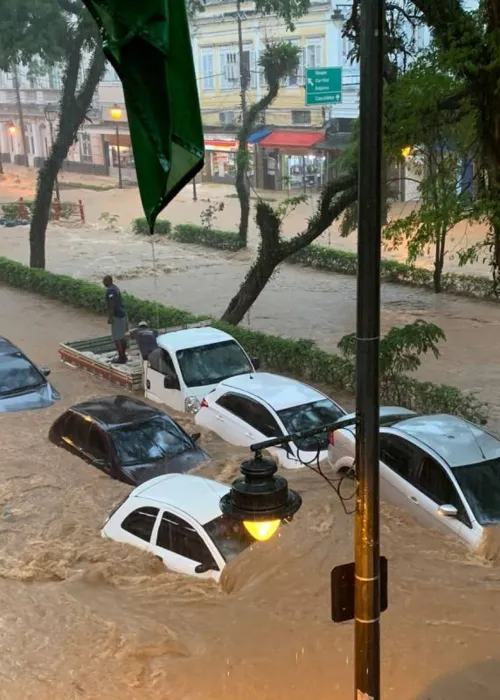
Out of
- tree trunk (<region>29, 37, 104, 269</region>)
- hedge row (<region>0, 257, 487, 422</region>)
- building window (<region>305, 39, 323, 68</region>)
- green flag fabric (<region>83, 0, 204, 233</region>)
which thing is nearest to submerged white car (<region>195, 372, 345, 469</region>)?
hedge row (<region>0, 257, 487, 422</region>)

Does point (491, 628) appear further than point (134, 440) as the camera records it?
No

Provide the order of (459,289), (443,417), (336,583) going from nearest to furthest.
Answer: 1. (336,583)
2. (443,417)
3. (459,289)

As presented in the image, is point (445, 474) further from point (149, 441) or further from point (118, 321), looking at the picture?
point (118, 321)

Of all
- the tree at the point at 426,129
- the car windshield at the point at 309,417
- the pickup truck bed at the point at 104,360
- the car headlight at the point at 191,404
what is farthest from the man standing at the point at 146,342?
the tree at the point at 426,129

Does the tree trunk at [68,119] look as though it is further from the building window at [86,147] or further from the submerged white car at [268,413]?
the building window at [86,147]

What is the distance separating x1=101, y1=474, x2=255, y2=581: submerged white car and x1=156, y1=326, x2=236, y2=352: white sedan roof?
17.7ft

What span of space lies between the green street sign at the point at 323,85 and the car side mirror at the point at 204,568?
31.5 m

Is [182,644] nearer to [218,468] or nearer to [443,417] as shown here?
[218,468]

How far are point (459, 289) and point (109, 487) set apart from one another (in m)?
15.5

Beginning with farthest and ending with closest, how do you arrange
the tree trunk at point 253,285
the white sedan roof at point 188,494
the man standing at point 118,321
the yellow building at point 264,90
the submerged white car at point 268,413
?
the yellow building at point 264,90 < the tree trunk at point 253,285 < the man standing at point 118,321 < the submerged white car at point 268,413 < the white sedan roof at point 188,494

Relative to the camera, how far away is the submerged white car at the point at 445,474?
354 inches

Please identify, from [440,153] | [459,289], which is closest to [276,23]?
[459,289]

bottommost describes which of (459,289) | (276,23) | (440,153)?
(459,289)

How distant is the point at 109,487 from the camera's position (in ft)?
35.8
